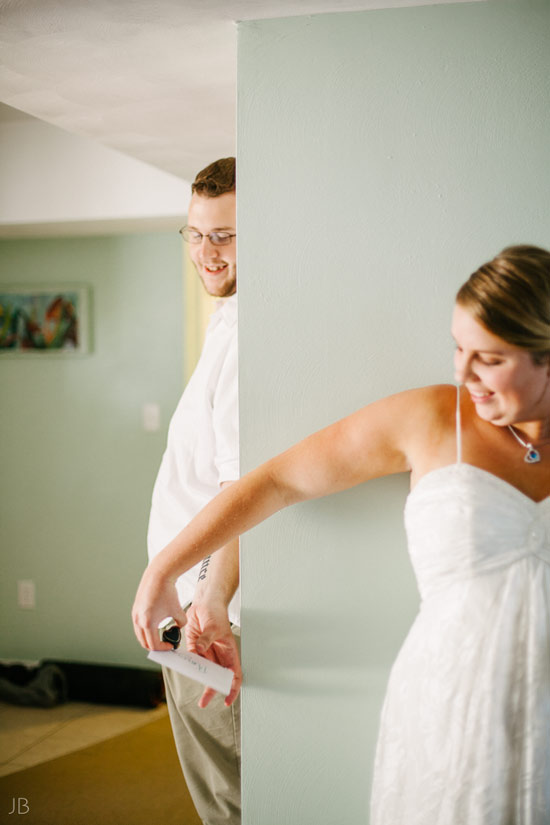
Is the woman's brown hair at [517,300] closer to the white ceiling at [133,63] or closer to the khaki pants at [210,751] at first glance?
the white ceiling at [133,63]

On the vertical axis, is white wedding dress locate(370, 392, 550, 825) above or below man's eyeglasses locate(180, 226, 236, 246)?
below

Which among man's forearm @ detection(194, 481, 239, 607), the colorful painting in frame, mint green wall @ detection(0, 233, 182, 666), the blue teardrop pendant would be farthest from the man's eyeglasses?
the colorful painting in frame

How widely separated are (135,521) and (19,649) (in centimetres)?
105

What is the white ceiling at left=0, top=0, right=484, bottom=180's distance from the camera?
1.56 m

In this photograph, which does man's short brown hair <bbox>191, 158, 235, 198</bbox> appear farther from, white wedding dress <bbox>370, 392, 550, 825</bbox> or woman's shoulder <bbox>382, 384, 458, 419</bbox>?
white wedding dress <bbox>370, 392, 550, 825</bbox>

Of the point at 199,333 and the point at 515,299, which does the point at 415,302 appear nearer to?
the point at 515,299

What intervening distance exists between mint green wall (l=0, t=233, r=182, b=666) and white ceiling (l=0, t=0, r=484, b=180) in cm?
147

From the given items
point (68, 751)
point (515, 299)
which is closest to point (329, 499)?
point (515, 299)

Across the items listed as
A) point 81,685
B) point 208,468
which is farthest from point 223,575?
point 81,685

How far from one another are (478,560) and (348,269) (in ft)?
2.12

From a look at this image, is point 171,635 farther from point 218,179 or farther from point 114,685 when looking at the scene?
point 114,685

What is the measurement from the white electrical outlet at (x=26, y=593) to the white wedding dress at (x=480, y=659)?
11.0 feet

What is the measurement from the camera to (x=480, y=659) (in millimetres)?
1252

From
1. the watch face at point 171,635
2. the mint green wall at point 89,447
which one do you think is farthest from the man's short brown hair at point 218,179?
the mint green wall at point 89,447
